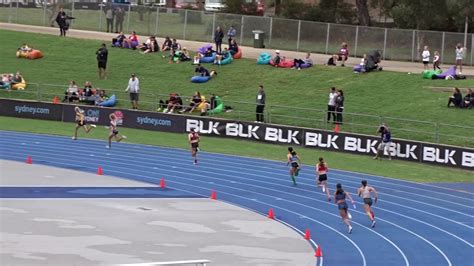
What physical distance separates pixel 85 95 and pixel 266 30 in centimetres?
1536

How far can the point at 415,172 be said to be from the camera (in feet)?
126

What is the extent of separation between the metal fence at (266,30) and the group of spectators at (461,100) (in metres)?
10.2

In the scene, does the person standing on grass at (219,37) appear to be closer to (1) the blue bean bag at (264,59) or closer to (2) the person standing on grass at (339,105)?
(1) the blue bean bag at (264,59)

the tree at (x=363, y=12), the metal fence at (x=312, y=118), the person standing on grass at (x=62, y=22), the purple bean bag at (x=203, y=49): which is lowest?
the metal fence at (x=312, y=118)

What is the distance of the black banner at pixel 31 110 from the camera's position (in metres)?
49.2

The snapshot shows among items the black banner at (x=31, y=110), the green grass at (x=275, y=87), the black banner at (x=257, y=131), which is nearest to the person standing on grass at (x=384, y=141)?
the black banner at (x=257, y=131)

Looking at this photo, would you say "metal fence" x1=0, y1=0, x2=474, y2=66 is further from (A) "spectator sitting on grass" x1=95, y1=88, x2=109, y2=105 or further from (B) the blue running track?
(B) the blue running track

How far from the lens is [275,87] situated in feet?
170

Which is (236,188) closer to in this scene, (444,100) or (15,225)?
(15,225)

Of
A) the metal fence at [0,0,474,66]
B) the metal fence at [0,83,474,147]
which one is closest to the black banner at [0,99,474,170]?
the metal fence at [0,83,474,147]

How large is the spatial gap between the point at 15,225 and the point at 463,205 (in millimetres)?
14129

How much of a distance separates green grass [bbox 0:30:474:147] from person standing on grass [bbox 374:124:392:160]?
192 centimetres

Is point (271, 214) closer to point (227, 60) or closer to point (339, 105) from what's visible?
point (339, 105)

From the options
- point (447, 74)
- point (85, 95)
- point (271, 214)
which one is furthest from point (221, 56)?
point (271, 214)
